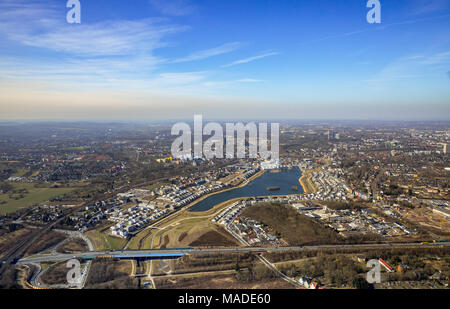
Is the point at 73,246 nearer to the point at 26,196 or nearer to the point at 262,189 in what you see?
the point at 26,196

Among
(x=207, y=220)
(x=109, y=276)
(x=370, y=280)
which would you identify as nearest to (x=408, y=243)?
(x=370, y=280)

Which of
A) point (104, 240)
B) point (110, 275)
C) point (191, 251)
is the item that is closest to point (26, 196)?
point (104, 240)

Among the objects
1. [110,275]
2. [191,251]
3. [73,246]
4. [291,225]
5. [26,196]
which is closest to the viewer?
[110,275]

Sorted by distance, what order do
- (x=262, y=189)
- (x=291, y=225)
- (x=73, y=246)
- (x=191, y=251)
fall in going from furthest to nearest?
(x=262, y=189)
(x=291, y=225)
(x=73, y=246)
(x=191, y=251)

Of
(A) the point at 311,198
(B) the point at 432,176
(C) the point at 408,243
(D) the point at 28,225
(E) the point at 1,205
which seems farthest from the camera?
(B) the point at 432,176

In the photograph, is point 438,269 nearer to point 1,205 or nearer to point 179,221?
point 179,221

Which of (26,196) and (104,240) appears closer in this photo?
(104,240)
